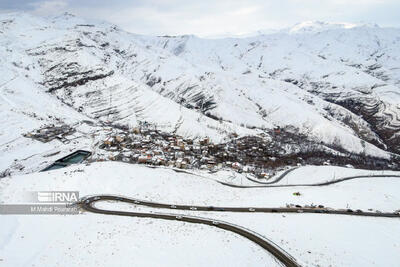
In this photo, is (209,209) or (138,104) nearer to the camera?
(209,209)

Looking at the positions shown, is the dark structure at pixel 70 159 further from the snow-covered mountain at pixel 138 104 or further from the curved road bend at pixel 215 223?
the curved road bend at pixel 215 223

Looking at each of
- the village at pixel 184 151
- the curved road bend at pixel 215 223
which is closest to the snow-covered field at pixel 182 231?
the curved road bend at pixel 215 223

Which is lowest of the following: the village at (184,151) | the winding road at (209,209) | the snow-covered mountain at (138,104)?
the village at (184,151)

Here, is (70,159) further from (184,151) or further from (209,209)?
(209,209)

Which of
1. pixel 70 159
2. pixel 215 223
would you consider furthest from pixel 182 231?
pixel 70 159

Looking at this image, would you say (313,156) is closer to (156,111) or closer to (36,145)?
(156,111)

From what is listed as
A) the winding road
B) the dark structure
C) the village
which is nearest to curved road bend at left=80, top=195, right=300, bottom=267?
the winding road

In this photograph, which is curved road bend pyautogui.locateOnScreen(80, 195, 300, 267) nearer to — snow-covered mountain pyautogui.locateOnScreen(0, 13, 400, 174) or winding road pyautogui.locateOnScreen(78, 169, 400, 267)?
winding road pyautogui.locateOnScreen(78, 169, 400, 267)
